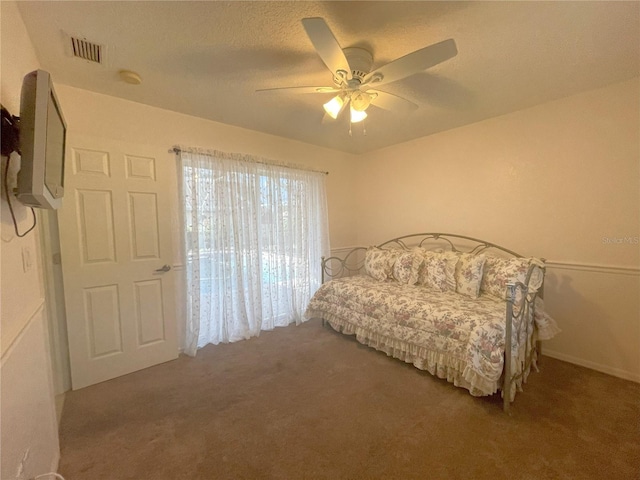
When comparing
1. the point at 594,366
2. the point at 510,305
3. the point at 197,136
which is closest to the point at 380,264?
the point at 510,305

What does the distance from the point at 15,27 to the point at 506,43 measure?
275 cm

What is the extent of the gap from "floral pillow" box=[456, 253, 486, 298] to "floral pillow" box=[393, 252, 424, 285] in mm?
449

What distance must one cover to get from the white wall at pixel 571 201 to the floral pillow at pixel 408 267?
0.64m

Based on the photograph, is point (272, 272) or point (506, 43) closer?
point (506, 43)

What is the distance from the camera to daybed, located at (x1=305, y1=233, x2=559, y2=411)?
191cm

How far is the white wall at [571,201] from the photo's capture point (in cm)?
224

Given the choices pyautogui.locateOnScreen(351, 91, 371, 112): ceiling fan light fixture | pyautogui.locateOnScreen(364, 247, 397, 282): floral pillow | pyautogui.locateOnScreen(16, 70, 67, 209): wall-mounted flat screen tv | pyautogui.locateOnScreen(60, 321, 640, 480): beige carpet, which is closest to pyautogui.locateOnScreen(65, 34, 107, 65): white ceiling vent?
pyautogui.locateOnScreen(16, 70, 67, 209): wall-mounted flat screen tv

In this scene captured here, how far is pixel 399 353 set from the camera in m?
2.52

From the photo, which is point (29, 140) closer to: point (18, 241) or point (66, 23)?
point (18, 241)

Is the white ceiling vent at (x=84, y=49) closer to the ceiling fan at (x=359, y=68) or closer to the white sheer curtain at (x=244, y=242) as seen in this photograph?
the white sheer curtain at (x=244, y=242)

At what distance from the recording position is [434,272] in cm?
290

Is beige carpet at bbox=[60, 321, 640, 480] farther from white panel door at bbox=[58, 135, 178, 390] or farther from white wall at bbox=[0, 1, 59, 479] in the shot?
white wall at bbox=[0, 1, 59, 479]

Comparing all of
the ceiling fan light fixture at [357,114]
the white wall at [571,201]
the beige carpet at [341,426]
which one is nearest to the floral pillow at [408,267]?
the white wall at [571,201]

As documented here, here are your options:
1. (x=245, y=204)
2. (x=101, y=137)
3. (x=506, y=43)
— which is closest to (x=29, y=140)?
(x=101, y=137)
